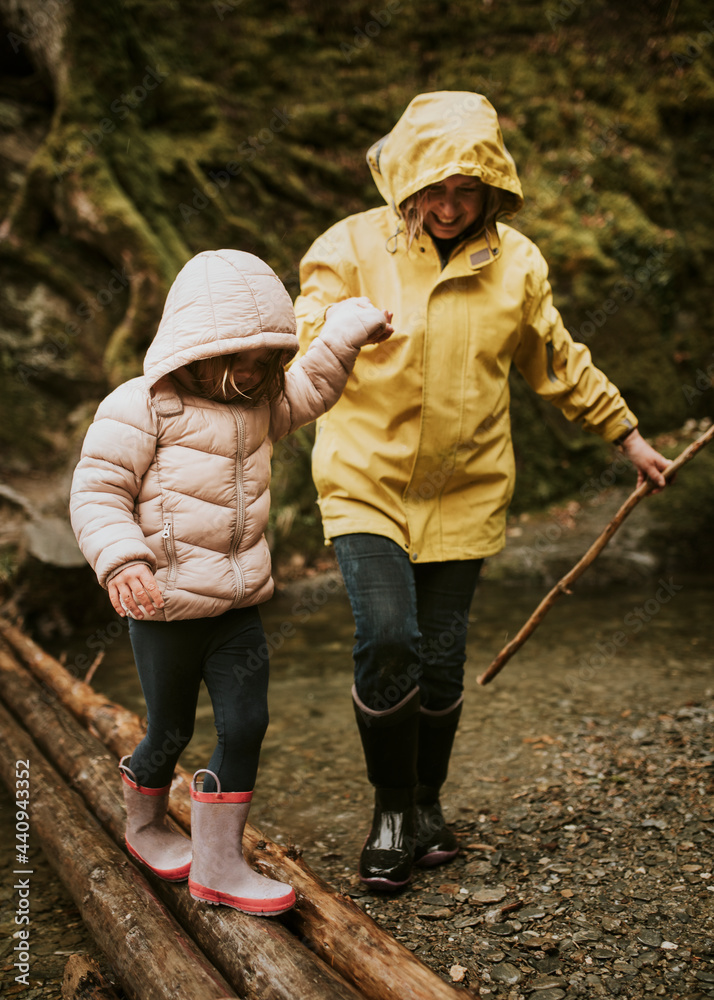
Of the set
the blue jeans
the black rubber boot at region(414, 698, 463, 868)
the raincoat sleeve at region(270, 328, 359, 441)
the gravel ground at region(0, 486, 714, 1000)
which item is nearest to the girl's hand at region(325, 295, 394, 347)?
the raincoat sleeve at region(270, 328, 359, 441)

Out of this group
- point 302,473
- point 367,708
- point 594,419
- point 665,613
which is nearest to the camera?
point 367,708

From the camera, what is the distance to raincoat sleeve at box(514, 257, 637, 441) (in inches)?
112

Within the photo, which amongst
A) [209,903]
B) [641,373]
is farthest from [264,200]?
[209,903]

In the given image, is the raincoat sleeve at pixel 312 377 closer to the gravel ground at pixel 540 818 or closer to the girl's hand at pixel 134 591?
the girl's hand at pixel 134 591

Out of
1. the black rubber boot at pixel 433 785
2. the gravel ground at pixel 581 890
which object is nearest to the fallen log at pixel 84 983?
the gravel ground at pixel 581 890

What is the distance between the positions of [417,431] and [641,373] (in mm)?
7018

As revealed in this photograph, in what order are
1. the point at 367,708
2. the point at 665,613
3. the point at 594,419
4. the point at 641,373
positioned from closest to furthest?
the point at 367,708 < the point at 594,419 < the point at 665,613 < the point at 641,373

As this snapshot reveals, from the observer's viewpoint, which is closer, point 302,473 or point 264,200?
point 302,473

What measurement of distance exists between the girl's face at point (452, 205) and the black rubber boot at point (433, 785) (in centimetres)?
167

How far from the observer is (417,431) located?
2.63 metres

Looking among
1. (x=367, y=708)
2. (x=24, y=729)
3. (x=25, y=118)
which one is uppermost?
(x=25, y=118)

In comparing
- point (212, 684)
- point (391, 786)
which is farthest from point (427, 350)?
point (391, 786)

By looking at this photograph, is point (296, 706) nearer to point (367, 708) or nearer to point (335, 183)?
point (367, 708)

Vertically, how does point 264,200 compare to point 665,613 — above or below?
above
